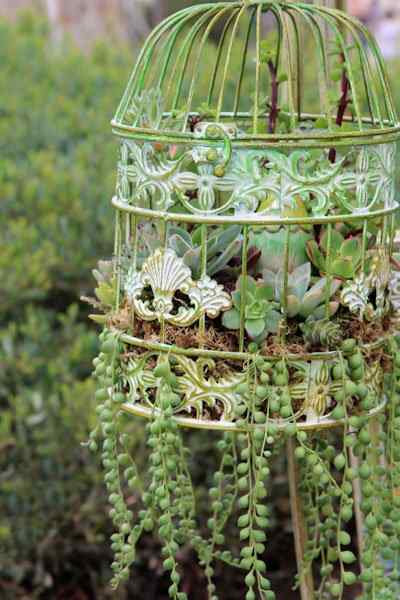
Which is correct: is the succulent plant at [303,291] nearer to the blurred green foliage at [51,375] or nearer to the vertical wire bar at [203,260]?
the vertical wire bar at [203,260]

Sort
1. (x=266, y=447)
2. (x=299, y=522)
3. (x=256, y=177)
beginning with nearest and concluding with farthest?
(x=256, y=177) → (x=266, y=447) → (x=299, y=522)

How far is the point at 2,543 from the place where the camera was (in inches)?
96.3

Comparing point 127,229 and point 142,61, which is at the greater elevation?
point 142,61

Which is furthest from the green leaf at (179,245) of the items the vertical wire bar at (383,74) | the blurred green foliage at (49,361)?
the blurred green foliage at (49,361)

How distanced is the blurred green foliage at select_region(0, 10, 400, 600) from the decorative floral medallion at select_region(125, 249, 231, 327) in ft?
3.86

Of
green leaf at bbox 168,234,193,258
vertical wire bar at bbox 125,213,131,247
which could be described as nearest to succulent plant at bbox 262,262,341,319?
green leaf at bbox 168,234,193,258

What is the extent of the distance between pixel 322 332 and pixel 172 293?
21 cm

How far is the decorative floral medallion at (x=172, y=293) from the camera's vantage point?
118 cm

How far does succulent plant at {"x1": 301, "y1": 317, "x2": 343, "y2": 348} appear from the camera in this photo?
46.3 inches

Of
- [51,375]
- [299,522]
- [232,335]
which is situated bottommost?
[51,375]

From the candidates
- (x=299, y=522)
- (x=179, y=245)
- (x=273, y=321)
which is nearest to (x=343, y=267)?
(x=273, y=321)

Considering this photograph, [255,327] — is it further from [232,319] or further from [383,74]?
[383,74]

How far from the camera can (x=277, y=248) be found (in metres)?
1.21

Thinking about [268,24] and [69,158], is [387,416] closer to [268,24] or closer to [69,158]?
[69,158]
